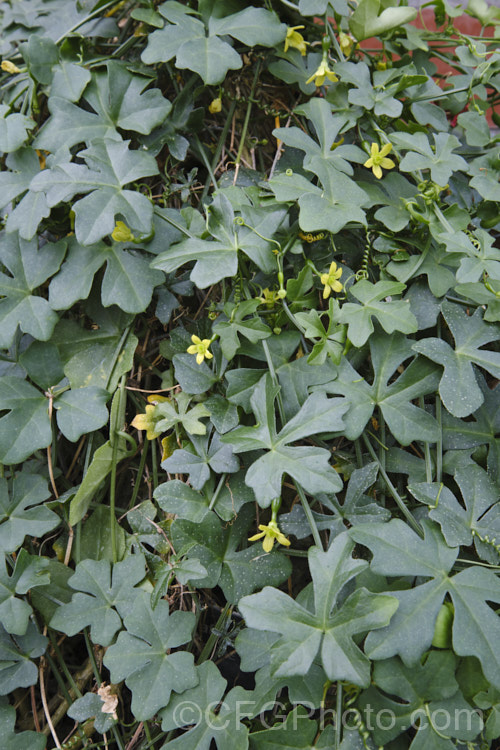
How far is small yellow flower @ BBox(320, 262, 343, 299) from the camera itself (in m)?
0.98

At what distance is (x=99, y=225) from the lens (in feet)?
3.23

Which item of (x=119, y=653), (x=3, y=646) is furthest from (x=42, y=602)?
(x=119, y=653)

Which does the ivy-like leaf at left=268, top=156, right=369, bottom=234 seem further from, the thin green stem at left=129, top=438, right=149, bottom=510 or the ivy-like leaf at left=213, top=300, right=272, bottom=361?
the thin green stem at left=129, top=438, right=149, bottom=510

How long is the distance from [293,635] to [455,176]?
3.18ft

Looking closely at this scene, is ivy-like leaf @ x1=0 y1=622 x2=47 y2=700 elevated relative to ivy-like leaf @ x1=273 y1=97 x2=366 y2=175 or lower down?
lower down

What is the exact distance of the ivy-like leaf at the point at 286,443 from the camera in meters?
0.85

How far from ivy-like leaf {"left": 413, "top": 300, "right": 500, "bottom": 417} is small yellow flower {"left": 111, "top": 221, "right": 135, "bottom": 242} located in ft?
1.86

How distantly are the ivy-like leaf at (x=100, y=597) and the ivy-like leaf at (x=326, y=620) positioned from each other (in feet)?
0.93

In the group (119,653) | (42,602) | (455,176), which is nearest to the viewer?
(119,653)

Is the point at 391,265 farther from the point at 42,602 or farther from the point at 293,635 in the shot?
the point at 42,602

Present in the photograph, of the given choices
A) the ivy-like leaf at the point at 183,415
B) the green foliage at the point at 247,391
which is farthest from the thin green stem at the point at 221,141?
the ivy-like leaf at the point at 183,415

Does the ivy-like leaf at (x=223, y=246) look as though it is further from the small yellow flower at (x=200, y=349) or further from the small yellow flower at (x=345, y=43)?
the small yellow flower at (x=345, y=43)

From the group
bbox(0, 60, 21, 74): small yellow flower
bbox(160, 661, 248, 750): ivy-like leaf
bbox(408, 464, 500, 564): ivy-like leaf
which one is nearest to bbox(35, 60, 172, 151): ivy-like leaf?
bbox(0, 60, 21, 74): small yellow flower

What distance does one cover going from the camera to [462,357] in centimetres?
96
